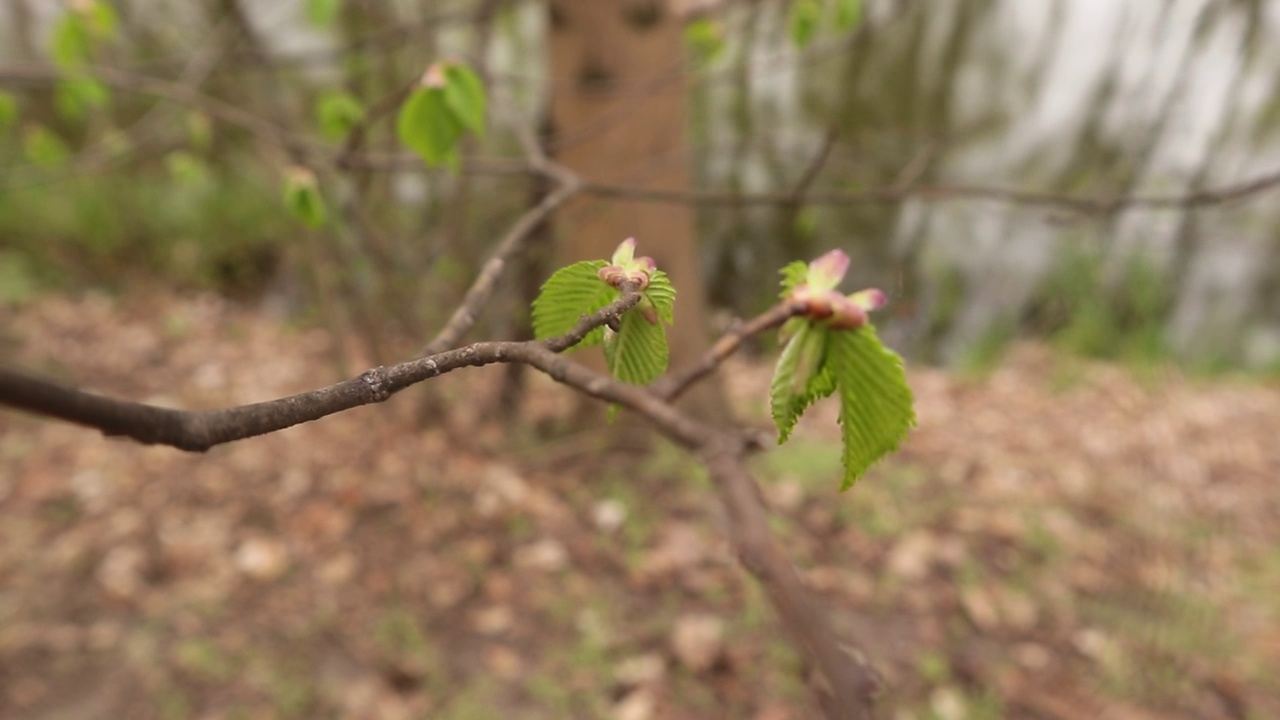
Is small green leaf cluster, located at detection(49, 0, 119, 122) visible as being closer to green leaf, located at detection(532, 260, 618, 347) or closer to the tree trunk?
the tree trunk

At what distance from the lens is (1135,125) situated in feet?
17.5

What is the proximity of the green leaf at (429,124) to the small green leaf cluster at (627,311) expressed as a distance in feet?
1.89

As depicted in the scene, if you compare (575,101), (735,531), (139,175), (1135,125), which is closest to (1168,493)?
(575,101)

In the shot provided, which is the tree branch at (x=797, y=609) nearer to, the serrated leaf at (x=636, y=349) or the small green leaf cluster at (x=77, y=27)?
the serrated leaf at (x=636, y=349)

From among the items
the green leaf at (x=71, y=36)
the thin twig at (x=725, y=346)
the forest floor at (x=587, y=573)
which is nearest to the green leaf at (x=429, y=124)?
the thin twig at (x=725, y=346)

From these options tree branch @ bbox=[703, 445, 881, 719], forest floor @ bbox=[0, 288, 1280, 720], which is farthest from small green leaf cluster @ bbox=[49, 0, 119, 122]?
tree branch @ bbox=[703, 445, 881, 719]

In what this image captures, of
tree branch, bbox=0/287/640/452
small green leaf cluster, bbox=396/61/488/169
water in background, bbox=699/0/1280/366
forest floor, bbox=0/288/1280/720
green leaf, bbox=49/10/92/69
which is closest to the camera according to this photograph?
A: tree branch, bbox=0/287/640/452

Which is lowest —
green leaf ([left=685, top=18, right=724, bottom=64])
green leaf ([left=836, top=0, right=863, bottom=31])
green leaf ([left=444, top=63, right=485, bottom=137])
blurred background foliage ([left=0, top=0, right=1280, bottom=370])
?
blurred background foliage ([left=0, top=0, right=1280, bottom=370])

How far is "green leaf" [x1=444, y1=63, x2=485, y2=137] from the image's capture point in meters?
1.01

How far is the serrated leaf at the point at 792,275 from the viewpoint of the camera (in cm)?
46

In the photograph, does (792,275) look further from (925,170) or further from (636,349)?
(925,170)

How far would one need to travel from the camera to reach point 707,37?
→ 7.83ft

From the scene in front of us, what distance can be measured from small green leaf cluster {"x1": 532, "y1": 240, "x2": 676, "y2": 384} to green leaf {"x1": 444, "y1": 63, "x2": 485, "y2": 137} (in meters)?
0.57

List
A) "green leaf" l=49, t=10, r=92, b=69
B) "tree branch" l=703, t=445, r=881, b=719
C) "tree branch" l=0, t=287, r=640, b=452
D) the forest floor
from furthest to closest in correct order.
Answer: the forest floor → "green leaf" l=49, t=10, r=92, b=69 → "tree branch" l=703, t=445, r=881, b=719 → "tree branch" l=0, t=287, r=640, b=452
